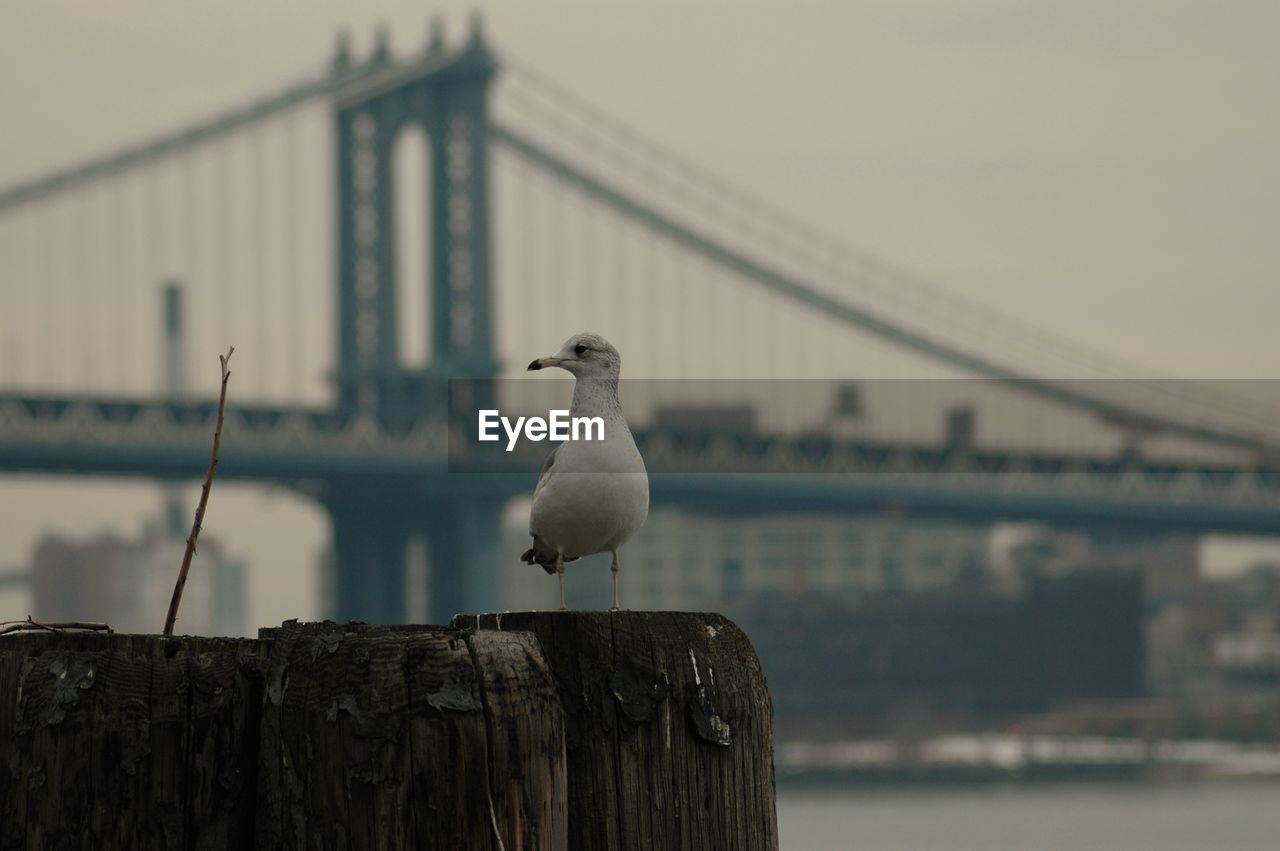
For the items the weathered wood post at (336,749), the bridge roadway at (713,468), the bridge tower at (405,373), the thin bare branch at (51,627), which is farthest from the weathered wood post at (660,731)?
the bridge tower at (405,373)

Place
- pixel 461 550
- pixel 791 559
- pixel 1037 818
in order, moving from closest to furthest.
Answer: pixel 1037 818 → pixel 461 550 → pixel 791 559

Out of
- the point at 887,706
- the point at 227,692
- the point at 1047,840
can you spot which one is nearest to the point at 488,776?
the point at 227,692

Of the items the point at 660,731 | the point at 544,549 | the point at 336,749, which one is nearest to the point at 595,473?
the point at 544,549

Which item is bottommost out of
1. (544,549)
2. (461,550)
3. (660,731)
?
(660,731)

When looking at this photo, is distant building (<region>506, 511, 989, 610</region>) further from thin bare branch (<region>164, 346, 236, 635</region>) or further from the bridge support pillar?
thin bare branch (<region>164, 346, 236, 635</region>)

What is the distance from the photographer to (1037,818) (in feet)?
134

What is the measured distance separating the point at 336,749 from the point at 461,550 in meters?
39.4

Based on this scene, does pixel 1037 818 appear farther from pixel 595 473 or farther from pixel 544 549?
pixel 595 473

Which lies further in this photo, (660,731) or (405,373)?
(405,373)

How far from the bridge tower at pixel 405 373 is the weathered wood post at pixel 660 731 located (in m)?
36.9

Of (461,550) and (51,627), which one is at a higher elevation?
(461,550)

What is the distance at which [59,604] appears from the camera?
99.3 metres

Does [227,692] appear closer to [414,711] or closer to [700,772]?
[414,711]

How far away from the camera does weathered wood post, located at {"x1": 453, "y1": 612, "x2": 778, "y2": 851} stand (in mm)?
2170
